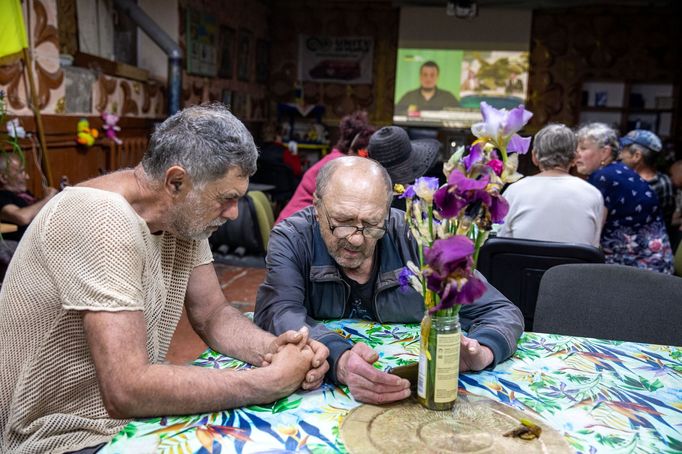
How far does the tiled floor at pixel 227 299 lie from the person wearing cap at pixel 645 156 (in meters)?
2.94

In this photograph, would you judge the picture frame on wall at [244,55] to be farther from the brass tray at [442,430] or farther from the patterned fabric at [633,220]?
the brass tray at [442,430]

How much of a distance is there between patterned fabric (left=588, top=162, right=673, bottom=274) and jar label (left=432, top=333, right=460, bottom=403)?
2917 millimetres

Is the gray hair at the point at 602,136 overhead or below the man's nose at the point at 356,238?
overhead


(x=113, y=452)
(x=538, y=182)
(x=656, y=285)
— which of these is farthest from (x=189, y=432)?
(x=538, y=182)

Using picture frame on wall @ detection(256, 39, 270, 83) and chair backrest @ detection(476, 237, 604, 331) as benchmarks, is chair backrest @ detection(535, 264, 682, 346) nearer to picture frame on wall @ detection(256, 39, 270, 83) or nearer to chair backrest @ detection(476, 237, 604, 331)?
chair backrest @ detection(476, 237, 604, 331)

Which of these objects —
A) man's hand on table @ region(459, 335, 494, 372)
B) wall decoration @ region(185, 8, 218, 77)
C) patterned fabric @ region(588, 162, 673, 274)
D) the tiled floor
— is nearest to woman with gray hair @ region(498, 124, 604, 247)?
patterned fabric @ region(588, 162, 673, 274)

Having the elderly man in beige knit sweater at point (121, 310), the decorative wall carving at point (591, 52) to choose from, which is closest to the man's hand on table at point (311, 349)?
the elderly man in beige knit sweater at point (121, 310)

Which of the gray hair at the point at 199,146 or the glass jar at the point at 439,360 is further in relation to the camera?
the gray hair at the point at 199,146

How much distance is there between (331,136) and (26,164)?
6.47m

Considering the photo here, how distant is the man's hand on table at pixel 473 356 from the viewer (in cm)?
147

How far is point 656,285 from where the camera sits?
2.07 meters

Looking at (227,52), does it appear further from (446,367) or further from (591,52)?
(446,367)

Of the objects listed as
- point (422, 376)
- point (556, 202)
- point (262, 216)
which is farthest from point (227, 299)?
point (422, 376)

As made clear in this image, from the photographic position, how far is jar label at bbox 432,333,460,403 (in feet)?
4.24
